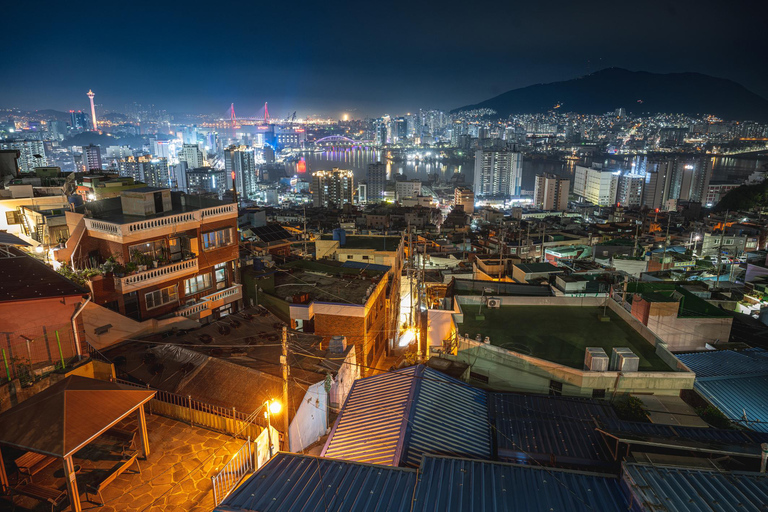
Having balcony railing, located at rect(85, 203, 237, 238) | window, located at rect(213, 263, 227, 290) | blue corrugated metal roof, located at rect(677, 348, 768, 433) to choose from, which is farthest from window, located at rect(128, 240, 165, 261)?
blue corrugated metal roof, located at rect(677, 348, 768, 433)

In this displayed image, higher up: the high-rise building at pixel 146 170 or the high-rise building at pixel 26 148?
the high-rise building at pixel 26 148

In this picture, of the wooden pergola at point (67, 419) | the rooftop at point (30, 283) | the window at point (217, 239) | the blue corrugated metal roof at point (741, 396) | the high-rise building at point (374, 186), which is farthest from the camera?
the high-rise building at point (374, 186)

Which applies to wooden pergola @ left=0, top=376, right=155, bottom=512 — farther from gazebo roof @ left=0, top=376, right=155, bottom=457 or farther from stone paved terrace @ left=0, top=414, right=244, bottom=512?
stone paved terrace @ left=0, top=414, right=244, bottom=512

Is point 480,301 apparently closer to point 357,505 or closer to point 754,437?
point 754,437

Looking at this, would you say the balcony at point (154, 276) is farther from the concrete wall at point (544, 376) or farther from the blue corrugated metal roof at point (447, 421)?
the blue corrugated metal roof at point (447, 421)

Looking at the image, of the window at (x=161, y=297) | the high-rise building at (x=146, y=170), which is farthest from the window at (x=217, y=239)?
the high-rise building at (x=146, y=170)

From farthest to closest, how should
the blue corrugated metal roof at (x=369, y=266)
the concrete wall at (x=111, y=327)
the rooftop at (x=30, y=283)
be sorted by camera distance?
the blue corrugated metal roof at (x=369, y=266)
the concrete wall at (x=111, y=327)
the rooftop at (x=30, y=283)

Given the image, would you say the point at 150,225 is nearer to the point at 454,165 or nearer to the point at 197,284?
the point at 197,284
